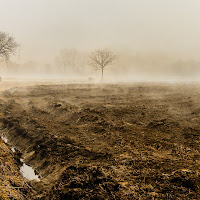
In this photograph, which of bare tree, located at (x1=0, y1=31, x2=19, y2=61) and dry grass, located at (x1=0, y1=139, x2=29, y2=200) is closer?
dry grass, located at (x1=0, y1=139, x2=29, y2=200)

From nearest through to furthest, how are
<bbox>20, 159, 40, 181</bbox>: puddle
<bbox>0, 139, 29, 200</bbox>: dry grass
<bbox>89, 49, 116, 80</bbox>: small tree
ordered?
<bbox>0, 139, 29, 200</bbox>: dry grass
<bbox>20, 159, 40, 181</bbox>: puddle
<bbox>89, 49, 116, 80</bbox>: small tree

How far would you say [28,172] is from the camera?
22.0 feet

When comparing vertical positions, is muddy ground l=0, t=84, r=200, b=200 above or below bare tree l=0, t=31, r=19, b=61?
below

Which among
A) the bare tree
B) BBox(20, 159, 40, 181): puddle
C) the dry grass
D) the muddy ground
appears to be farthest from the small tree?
the dry grass

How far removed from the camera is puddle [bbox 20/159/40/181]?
20.8 ft

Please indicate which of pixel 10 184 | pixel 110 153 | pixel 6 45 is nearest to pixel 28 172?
pixel 10 184

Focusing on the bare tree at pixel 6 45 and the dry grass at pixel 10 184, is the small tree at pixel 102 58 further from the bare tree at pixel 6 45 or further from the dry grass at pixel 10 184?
the dry grass at pixel 10 184

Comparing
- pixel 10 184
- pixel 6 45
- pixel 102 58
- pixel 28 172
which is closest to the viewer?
pixel 10 184

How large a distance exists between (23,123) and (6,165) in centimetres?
515

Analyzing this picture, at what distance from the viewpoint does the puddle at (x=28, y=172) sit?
250 inches

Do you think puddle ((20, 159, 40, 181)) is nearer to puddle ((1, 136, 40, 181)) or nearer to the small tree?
puddle ((1, 136, 40, 181))

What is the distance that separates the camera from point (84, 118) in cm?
1122

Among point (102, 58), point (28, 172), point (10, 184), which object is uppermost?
point (102, 58)

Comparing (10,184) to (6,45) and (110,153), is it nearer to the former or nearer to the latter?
(110,153)
